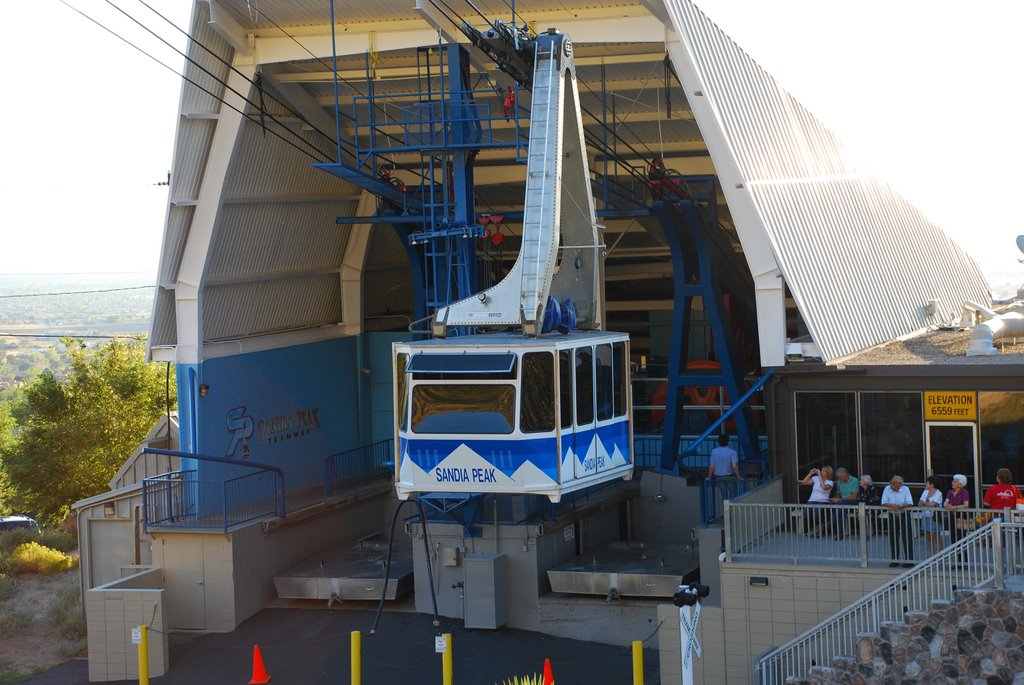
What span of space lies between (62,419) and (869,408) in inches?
1110

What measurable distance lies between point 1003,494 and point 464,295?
1070 cm

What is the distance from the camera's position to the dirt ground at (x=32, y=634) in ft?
79.3

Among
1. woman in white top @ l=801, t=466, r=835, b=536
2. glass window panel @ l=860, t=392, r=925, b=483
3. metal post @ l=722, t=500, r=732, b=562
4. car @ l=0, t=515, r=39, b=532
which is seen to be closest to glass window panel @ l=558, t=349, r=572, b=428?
metal post @ l=722, t=500, r=732, b=562

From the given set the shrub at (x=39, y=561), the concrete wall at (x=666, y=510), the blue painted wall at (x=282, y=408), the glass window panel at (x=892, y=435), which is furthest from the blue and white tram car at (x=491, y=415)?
the shrub at (x=39, y=561)

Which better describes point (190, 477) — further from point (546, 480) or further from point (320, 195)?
point (546, 480)

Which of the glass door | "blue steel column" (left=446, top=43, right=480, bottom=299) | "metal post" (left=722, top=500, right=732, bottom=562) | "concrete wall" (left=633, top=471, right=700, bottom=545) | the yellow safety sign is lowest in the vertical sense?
"concrete wall" (left=633, top=471, right=700, bottom=545)

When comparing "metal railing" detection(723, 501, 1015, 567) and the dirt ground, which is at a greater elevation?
"metal railing" detection(723, 501, 1015, 567)

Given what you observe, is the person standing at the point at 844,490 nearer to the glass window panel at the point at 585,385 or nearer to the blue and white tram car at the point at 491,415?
the glass window panel at the point at 585,385

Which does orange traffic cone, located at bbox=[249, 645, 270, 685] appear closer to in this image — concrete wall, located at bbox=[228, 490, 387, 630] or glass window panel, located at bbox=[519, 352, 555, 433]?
concrete wall, located at bbox=[228, 490, 387, 630]

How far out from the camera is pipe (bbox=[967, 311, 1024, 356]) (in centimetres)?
2167

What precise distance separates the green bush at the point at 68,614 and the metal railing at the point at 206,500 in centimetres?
312

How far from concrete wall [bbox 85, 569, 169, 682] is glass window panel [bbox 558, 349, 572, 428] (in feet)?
25.3

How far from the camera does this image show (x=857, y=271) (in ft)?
88.4

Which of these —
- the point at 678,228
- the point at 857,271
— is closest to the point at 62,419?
the point at 678,228
